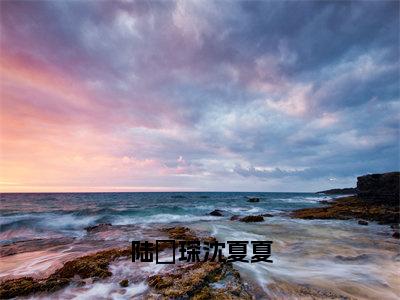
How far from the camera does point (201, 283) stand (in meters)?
7.70

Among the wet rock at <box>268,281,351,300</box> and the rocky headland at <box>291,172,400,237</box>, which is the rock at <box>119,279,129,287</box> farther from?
the rocky headland at <box>291,172,400,237</box>

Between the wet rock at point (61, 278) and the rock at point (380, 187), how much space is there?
40844 millimetres

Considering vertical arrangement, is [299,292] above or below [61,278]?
below

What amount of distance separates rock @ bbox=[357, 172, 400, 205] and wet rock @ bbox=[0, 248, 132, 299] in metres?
40.8

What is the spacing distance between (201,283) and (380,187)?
47.1 meters

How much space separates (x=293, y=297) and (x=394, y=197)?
41.6 metres

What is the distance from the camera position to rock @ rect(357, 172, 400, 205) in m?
40.4

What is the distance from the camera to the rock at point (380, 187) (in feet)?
133

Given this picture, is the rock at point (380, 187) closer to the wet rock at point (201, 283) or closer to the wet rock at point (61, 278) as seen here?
the wet rock at point (201, 283)

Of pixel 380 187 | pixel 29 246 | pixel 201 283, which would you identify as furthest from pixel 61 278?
pixel 380 187

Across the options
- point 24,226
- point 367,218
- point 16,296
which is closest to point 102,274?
point 16,296

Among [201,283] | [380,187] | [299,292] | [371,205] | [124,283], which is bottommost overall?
[299,292]

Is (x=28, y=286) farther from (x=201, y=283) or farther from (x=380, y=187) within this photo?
(x=380, y=187)

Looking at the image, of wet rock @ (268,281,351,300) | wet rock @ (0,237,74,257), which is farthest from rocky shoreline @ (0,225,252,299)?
wet rock @ (0,237,74,257)
